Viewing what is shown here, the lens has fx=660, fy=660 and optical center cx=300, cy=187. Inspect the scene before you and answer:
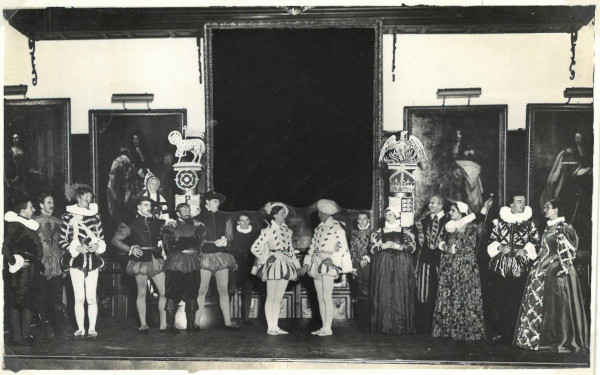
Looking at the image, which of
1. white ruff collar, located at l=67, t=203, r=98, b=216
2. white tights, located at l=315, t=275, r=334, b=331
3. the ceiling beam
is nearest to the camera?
the ceiling beam

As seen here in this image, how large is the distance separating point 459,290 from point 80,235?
131 inches

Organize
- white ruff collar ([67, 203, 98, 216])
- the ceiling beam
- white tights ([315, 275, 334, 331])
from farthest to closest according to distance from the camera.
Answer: white ruff collar ([67, 203, 98, 216]) → white tights ([315, 275, 334, 331]) → the ceiling beam

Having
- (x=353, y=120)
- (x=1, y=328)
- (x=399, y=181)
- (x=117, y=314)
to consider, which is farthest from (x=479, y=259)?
(x=1, y=328)

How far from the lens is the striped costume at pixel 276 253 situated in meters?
5.71

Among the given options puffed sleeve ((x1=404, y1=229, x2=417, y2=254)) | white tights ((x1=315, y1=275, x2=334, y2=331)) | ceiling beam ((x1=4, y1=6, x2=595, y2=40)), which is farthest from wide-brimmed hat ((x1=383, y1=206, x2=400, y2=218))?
ceiling beam ((x1=4, y1=6, x2=595, y2=40))

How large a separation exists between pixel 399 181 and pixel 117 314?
2.76m

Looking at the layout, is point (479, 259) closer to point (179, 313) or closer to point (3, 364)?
point (179, 313)

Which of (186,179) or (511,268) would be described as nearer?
(511,268)

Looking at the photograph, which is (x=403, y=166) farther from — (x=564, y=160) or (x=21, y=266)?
(x=21, y=266)

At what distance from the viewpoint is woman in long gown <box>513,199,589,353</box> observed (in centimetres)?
562

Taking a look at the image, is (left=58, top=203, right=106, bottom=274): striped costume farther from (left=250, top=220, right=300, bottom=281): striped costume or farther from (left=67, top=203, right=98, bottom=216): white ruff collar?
(left=250, top=220, right=300, bottom=281): striped costume

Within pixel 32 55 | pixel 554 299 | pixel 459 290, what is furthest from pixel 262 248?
pixel 32 55

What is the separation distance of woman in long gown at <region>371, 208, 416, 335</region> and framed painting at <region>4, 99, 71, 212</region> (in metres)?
2.84

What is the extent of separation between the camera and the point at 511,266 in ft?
18.5
